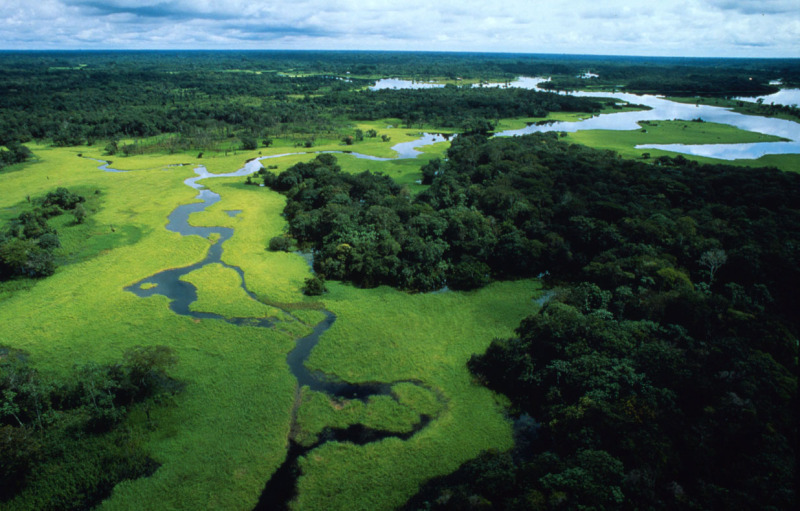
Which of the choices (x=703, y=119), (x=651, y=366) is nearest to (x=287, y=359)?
(x=651, y=366)

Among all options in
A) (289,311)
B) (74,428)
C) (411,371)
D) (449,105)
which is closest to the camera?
(74,428)

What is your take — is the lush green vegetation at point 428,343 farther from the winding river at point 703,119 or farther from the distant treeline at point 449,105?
the distant treeline at point 449,105

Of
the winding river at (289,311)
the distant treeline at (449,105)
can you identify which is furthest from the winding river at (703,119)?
the distant treeline at (449,105)

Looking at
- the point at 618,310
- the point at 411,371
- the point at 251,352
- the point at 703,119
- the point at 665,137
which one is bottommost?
the point at 411,371

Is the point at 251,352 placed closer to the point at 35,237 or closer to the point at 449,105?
the point at 35,237

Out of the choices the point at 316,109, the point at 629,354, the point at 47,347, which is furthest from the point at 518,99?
the point at 47,347

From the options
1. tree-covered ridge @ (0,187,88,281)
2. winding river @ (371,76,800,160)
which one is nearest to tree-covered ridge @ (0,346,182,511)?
tree-covered ridge @ (0,187,88,281)

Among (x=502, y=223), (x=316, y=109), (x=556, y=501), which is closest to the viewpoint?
(x=556, y=501)

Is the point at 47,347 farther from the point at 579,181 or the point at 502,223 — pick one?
the point at 579,181
